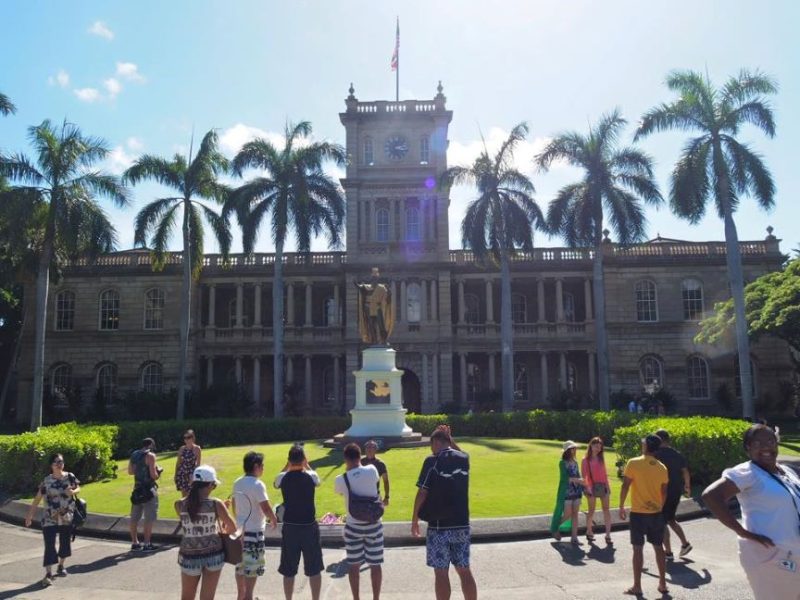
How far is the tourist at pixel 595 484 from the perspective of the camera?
9.73 meters

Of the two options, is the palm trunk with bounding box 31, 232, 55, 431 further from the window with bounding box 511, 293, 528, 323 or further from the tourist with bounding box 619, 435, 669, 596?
the window with bounding box 511, 293, 528, 323

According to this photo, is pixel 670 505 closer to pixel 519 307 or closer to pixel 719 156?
pixel 719 156

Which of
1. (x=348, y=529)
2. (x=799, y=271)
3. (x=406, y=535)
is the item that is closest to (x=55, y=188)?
(x=406, y=535)

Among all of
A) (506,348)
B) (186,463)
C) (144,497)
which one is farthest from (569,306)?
(144,497)

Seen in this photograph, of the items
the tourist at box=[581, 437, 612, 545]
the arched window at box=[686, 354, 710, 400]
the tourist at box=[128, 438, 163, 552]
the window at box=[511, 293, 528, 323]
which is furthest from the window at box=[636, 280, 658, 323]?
the tourist at box=[128, 438, 163, 552]

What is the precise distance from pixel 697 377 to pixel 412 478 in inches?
1093

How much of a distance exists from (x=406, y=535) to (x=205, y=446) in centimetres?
1586

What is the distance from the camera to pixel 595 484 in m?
9.91

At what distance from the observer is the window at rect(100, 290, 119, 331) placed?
38750mm

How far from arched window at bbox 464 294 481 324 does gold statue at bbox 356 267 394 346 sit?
20.0m

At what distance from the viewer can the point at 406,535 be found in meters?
9.91

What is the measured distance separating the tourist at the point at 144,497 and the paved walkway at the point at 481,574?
317mm

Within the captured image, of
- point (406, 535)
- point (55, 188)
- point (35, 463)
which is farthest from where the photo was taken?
point (55, 188)

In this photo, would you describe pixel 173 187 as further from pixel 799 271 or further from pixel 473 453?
pixel 799 271
